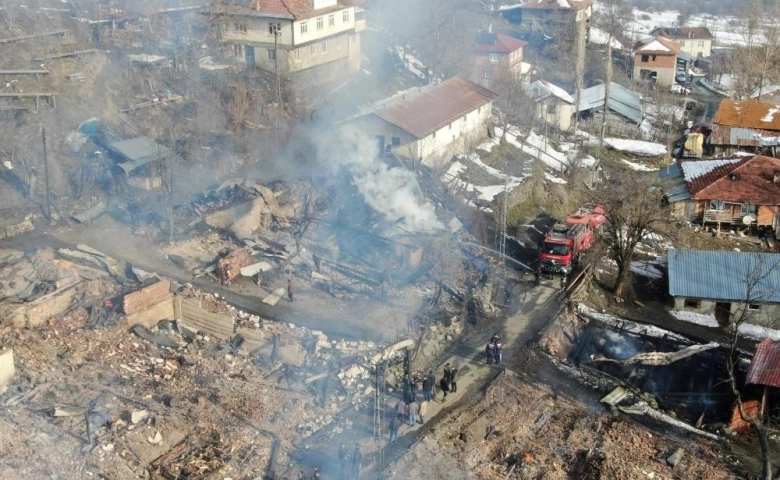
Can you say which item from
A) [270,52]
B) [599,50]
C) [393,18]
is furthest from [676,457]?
[599,50]

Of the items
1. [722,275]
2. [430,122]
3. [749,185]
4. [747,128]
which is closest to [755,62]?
[747,128]

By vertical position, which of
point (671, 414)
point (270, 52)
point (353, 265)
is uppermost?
point (270, 52)

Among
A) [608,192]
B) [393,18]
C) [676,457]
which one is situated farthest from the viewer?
[393,18]

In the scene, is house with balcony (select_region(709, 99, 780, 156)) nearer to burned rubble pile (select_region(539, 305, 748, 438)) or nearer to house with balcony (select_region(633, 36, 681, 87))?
house with balcony (select_region(633, 36, 681, 87))

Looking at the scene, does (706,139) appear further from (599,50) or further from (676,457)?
(676,457)

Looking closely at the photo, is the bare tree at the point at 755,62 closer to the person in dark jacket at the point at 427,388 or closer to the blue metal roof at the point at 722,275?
the blue metal roof at the point at 722,275

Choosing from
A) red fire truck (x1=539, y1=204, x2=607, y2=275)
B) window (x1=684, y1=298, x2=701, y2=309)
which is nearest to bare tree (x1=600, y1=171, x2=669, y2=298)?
red fire truck (x1=539, y1=204, x2=607, y2=275)
